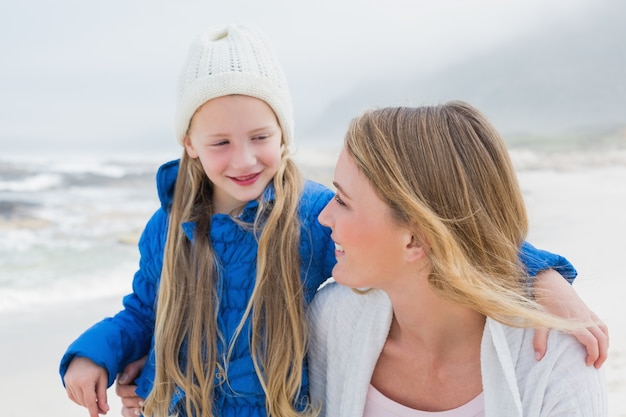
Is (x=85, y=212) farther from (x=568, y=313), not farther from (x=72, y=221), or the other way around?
(x=568, y=313)

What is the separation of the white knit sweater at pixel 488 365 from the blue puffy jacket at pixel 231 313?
0.09 m

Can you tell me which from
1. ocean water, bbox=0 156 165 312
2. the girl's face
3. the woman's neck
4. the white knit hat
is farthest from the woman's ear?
ocean water, bbox=0 156 165 312

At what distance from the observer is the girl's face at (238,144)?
6.37 feet

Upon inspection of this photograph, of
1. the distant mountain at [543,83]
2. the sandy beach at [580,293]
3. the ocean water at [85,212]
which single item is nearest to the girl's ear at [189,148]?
the ocean water at [85,212]

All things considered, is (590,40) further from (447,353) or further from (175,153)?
(447,353)

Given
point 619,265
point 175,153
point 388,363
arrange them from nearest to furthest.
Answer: point 388,363 < point 619,265 < point 175,153

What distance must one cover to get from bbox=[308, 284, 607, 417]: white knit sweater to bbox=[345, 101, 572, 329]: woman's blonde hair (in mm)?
73

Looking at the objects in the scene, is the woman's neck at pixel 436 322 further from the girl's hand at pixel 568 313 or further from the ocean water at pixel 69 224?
the ocean water at pixel 69 224

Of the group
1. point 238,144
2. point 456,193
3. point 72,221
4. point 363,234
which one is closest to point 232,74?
point 238,144

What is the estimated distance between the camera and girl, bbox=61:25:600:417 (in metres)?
1.87

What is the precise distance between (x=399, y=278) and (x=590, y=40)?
15404 millimetres

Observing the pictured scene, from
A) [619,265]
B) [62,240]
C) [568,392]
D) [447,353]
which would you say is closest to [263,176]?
[447,353]

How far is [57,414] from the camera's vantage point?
3.06 meters

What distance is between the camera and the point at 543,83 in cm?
1470
